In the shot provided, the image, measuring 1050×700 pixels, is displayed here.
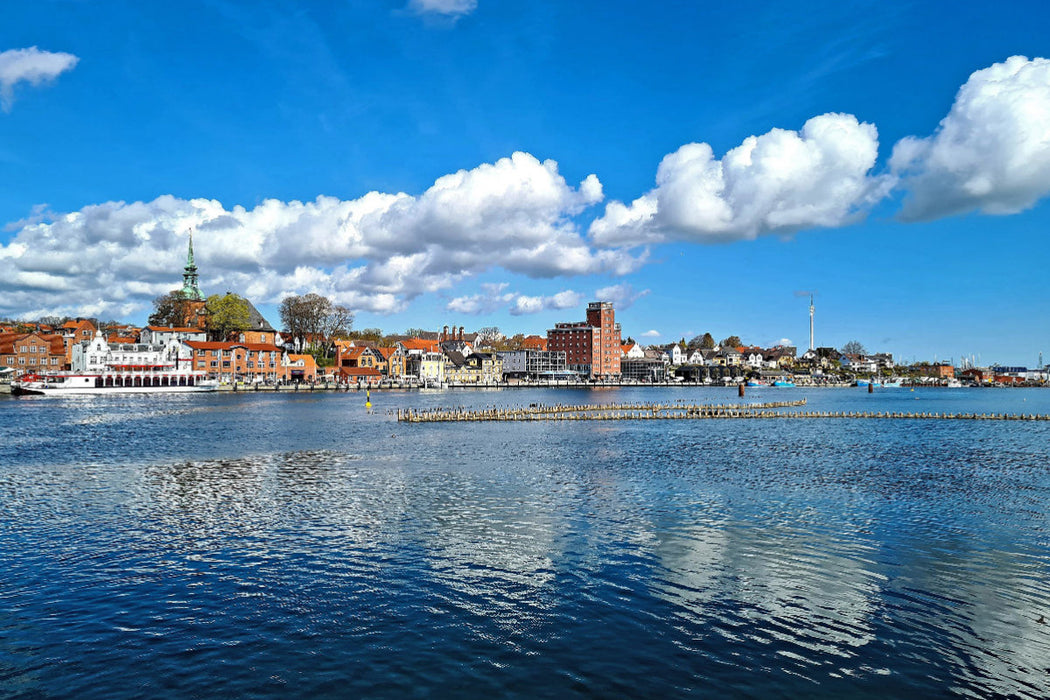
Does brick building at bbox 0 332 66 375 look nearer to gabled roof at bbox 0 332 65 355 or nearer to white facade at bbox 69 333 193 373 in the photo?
gabled roof at bbox 0 332 65 355

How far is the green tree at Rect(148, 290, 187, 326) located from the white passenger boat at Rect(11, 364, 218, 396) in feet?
75.5

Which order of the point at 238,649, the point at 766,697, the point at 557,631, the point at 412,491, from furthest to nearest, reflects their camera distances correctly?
the point at 412,491
the point at 557,631
the point at 238,649
the point at 766,697

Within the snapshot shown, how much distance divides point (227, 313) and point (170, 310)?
19.2 metres

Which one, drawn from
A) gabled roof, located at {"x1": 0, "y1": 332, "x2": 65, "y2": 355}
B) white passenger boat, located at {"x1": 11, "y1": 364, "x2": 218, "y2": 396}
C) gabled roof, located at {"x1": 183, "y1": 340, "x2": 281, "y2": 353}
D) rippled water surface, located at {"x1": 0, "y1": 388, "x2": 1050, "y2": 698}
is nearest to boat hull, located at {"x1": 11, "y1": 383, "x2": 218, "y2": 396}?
white passenger boat, located at {"x1": 11, "y1": 364, "x2": 218, "y2": 396}

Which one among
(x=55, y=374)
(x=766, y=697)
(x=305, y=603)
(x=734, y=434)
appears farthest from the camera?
(x=55, y=374)

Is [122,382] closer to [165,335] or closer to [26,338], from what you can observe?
[165,335]

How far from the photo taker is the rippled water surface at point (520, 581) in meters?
15.1

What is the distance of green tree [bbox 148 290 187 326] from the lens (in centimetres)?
18638

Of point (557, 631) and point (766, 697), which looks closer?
point (766, 697)

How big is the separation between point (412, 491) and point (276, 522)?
8.89 meters

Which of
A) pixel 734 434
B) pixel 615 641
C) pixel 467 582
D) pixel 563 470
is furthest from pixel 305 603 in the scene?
pixel 734 434

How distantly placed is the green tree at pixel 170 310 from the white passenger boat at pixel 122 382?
75.5ft

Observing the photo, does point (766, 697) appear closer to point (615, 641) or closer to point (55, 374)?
point (615, 641)

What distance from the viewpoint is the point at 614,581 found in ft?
69.8
